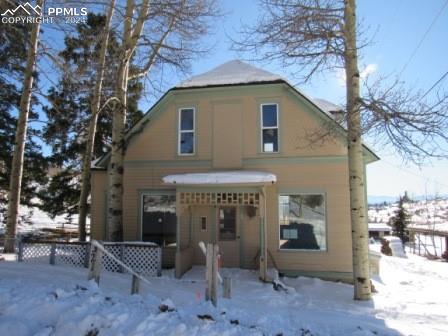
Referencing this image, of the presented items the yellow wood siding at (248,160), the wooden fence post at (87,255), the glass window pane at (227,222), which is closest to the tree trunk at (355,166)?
the yellow wood siding at (248,160)

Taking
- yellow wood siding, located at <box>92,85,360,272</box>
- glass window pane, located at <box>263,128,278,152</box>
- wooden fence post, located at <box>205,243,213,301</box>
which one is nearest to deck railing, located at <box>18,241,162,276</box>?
yellow wood siding, located at <box>92,85,360,272</box>

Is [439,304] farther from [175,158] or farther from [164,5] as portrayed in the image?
[164,5]

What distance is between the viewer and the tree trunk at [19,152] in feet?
38.0

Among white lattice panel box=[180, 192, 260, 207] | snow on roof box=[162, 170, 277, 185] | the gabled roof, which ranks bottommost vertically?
white lattice panel box=[180, 192, 260, 207]

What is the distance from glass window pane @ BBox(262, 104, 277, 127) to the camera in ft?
38.3

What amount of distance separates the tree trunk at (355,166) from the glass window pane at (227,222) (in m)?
4.10

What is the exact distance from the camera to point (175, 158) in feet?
40.1

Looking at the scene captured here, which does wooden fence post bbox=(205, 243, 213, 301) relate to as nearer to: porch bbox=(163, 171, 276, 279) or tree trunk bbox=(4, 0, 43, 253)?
porch bbox=(163, 171, 276, 279)

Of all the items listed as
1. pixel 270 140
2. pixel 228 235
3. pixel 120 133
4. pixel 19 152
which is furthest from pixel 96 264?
pixel 19 152

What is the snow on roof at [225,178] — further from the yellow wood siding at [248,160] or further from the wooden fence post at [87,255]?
the wooden fence post at [87,255]

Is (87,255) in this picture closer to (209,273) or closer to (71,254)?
(71,254)

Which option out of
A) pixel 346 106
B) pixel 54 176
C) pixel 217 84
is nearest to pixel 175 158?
pixel 217 84

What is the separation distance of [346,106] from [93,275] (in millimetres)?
6982

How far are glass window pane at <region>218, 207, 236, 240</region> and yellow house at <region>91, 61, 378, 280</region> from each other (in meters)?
0.03
